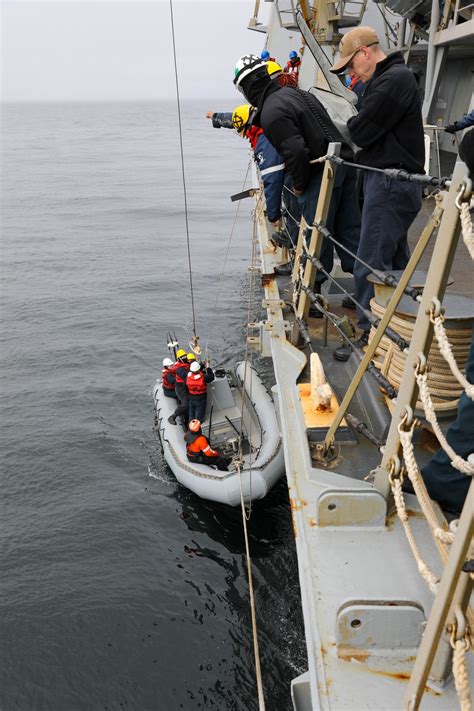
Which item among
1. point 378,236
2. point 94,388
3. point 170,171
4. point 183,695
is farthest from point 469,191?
point 170,171

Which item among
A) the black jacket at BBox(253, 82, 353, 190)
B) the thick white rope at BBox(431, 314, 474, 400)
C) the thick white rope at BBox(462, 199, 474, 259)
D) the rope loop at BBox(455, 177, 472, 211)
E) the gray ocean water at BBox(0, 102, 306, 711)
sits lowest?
the gray ocean water at BBox(0, 102, 306, 711)

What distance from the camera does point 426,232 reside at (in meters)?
2.17

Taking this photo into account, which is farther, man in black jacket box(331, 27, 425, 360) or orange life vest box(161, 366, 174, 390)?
orange life vest box(161, 366, 174, 390)

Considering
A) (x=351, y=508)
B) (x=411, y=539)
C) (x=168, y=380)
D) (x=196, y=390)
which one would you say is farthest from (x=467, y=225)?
(x=168, y=380)

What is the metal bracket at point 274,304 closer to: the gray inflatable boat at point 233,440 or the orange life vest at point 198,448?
the gray inflatable boat at point 233,440

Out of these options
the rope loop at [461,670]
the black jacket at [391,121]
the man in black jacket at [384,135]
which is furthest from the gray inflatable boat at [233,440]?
the rope loop at [461,670]

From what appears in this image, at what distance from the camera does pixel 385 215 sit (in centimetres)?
380

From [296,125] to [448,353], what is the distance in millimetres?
3311

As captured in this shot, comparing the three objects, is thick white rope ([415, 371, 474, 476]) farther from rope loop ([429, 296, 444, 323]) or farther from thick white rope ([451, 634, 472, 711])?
thick white rope ([451, 634, 472, 711])

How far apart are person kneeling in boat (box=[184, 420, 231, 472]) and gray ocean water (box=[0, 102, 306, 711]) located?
1168mm

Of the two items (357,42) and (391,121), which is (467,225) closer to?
(391,121)

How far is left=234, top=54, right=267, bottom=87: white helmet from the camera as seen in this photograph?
14.2 ft

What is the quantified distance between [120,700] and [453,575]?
7.20 m

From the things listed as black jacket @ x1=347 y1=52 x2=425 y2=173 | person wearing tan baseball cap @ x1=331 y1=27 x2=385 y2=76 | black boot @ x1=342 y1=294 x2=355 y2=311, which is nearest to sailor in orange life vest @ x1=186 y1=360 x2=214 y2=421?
black boot @ x1=342 y1=294 x2=355 y2=311
